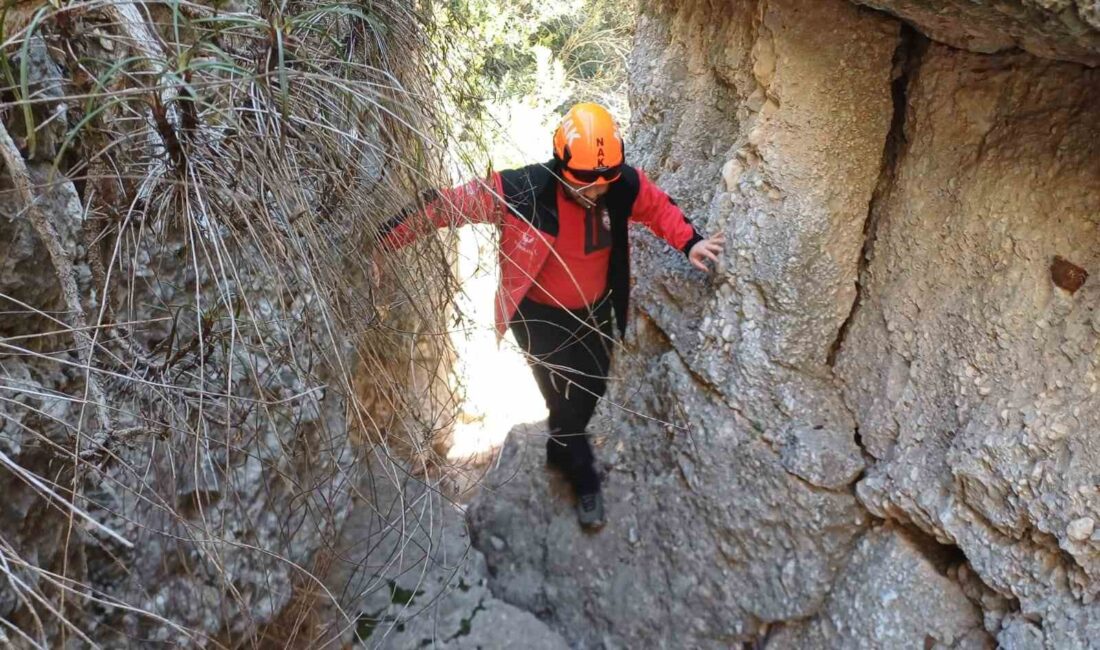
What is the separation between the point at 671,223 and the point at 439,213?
0.93 metres

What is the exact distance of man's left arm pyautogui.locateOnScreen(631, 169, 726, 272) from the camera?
2.27 metres

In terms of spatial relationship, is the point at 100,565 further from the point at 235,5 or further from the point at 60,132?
the point at 235,5

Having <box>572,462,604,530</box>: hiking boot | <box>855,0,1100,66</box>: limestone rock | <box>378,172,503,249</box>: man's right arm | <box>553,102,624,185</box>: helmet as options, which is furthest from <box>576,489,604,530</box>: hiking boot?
<box>855,0,1100,66</box>: limestone rock

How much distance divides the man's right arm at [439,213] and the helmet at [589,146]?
1.44 feet

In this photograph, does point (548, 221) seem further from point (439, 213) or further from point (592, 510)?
point (592, 510)

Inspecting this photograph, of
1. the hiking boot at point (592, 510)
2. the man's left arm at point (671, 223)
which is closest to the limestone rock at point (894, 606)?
the hiking boot at point (592, 510)

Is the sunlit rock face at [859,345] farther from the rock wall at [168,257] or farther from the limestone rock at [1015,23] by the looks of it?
the rock wall at [168,257]

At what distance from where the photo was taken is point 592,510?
276 cm

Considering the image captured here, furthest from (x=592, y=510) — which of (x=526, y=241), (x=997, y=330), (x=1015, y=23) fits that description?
(x=1015, y=23)

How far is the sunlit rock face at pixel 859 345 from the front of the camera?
1.70m

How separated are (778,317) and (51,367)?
5.89 feet

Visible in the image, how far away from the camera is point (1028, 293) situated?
1771 mm

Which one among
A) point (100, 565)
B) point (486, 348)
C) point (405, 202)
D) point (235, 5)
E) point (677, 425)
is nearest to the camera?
point (405, 202)

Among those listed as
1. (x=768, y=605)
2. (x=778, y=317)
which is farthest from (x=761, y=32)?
(x=768, y=605)
